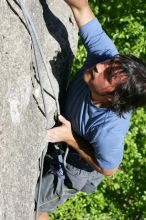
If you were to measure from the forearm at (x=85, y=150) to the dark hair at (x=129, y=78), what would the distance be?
0.40m

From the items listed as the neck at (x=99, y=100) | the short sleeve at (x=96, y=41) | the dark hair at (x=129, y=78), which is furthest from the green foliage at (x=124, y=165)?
the dark hair at (x=129, y=78)

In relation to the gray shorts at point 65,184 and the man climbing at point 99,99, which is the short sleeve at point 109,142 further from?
the gray shorts at point 65,184

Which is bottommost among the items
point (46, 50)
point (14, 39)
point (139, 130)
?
point (139, 130)

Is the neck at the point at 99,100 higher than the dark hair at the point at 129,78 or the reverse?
the reverse

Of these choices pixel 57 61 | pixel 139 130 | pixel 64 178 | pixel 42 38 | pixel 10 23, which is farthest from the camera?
pixel 139 130

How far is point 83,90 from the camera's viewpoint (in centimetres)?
325

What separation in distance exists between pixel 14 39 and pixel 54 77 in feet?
2.20

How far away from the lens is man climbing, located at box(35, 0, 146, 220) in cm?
300

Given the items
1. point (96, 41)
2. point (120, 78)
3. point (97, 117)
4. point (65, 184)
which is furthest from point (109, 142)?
point (65, 184)

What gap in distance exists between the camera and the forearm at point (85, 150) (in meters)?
3.30

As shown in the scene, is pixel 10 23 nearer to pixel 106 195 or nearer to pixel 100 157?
pixel 100 157

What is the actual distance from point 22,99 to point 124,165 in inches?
140

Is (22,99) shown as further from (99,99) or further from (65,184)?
(65,184)

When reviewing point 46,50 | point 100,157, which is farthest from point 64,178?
point 46,50
